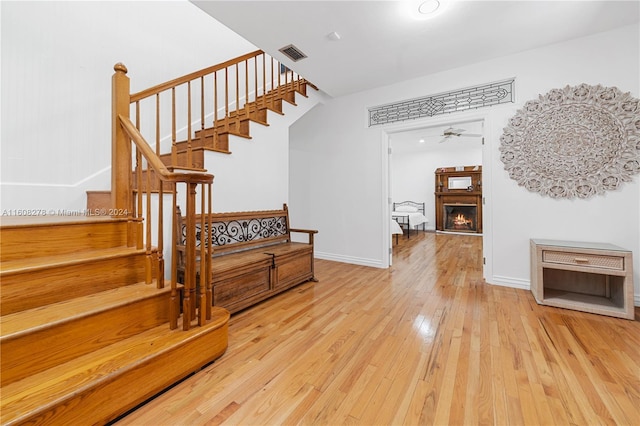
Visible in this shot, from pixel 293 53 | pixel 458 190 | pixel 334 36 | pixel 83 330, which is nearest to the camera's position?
pixel 83 330

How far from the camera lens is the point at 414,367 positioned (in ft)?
5.20

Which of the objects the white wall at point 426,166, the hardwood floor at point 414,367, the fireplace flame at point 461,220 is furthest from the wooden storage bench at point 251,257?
the fireplace flame at point 461,220

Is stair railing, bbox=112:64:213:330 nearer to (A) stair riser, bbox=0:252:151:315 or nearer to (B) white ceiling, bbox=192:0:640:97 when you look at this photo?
(A) stair riser, bbox=0:252:151:315

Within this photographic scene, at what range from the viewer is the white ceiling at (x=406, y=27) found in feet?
7.16

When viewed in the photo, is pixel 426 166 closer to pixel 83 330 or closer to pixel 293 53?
pixel 293 53

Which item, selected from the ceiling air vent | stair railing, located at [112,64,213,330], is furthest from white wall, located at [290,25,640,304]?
stair railing, located at [112,64,213,330]

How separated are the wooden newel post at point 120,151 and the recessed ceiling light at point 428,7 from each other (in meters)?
2.36

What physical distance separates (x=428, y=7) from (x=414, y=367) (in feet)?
8.90

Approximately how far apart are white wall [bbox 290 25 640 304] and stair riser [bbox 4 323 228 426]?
115 inches

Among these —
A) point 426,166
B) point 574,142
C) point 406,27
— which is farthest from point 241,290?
point 426,166

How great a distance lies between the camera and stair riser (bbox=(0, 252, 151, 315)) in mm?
1263

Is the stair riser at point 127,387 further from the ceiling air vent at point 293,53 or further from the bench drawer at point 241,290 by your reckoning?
the ceiling air vent at point 293,53

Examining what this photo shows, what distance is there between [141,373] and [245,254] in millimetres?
1507

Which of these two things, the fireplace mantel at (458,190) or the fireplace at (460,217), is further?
the fireplace at (460,217)
